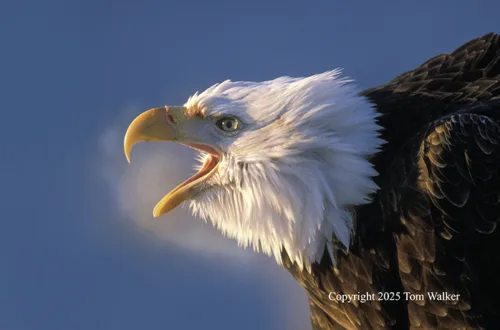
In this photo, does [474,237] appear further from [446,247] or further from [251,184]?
[251,184]

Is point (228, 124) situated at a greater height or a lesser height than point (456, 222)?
greater

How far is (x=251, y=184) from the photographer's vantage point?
446cm

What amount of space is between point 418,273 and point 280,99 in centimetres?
118

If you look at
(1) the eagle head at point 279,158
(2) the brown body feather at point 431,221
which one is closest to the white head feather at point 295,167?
(1) the eagle head at point 279,158

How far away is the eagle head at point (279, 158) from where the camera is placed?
4371 mm

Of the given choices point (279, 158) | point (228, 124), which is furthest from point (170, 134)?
point (279, 158)

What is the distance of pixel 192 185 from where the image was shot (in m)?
4.69
